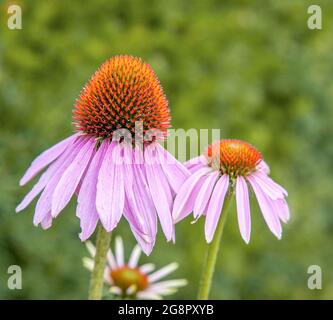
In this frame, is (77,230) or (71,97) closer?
(77,230)

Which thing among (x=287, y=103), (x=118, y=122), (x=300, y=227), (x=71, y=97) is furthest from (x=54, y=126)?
(x=287, y=103)

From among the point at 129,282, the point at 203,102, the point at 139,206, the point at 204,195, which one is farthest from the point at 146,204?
the point at 203,102

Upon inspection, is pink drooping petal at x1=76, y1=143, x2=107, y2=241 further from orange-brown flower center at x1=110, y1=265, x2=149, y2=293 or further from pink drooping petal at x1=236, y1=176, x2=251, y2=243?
orange-brown flower center at x1=110, y1=265, x2=149, y2=293

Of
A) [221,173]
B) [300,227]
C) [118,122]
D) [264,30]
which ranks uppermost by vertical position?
[264,30]

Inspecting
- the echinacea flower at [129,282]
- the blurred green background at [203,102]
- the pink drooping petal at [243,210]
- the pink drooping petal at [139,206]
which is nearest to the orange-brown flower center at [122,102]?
the pink drooping petal at [139,206]

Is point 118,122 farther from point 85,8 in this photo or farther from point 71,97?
point 85,8
